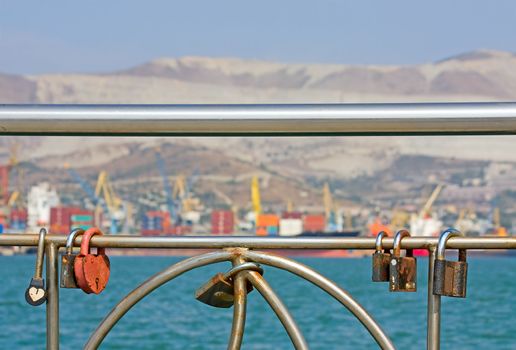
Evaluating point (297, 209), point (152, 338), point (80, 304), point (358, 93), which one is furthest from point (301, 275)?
point (358, 93)

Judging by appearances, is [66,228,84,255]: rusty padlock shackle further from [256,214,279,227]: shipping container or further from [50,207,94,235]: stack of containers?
[256,214,279,227]: shipping container

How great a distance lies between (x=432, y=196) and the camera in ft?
334

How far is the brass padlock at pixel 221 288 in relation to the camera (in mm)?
1317

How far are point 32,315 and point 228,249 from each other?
28779 millimetres

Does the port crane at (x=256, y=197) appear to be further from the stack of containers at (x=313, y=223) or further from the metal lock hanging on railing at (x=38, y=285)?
the metal lock hanging on railing at (x=38, y=285)

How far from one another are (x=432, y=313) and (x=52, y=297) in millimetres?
449

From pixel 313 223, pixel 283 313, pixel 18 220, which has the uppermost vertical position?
pixel 283 313

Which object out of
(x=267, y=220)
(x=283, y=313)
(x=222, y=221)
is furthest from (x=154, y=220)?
(x=283, y=313)

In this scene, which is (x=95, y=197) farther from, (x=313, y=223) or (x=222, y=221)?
(x=313, y=223)

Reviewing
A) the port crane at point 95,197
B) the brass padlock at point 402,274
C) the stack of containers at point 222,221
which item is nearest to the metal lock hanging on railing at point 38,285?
the brass padlock at point 402,274

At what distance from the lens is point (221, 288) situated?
4.37 ft

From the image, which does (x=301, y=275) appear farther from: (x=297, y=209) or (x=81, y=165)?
Result: (x=81, y=165)

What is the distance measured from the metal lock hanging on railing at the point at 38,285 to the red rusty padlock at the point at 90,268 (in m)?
0.05

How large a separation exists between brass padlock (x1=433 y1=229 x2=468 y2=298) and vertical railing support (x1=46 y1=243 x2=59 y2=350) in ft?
1.46
